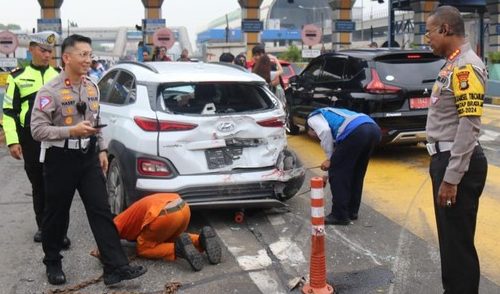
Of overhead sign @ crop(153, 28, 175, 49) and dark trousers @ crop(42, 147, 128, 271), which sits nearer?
dark trousers @ crop(42, 147, 128, 271)

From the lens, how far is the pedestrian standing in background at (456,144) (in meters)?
3.37

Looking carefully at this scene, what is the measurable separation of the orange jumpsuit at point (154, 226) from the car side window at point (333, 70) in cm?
520

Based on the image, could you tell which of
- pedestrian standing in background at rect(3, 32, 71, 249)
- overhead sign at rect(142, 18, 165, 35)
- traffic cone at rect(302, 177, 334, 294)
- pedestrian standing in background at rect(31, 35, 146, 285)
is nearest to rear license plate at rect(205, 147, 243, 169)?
pedestrian standing in background at rect(31, 35, 146, 285)

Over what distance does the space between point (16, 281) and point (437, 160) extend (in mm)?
3280

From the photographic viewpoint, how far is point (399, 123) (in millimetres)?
8711

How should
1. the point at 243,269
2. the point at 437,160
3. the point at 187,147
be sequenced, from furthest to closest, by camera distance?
the point at 187,147, the point at 243,269, the point at 437,160

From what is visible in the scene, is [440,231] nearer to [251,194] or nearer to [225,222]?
[251,194]

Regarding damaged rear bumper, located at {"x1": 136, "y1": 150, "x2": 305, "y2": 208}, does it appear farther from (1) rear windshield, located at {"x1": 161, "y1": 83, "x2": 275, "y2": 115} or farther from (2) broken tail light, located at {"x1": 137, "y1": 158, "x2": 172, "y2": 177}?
(1) rear windshield, located at {"x1": 161, "y1": 83, "x2": 275, "y2": 115}

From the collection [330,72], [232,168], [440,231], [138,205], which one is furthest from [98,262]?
[330,72]

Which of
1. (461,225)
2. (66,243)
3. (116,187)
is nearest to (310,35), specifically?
(116,187)

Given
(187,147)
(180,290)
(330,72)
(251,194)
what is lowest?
(180,290)

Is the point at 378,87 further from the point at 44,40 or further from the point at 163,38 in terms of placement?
the point at 163,38

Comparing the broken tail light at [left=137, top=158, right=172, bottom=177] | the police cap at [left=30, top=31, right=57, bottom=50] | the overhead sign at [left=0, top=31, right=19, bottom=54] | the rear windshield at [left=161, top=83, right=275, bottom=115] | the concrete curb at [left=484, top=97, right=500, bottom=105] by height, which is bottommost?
the broken tail light at [left=137, top=158, right=172, bottom=177]

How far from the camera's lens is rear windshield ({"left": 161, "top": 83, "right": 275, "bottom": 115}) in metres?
6.11
